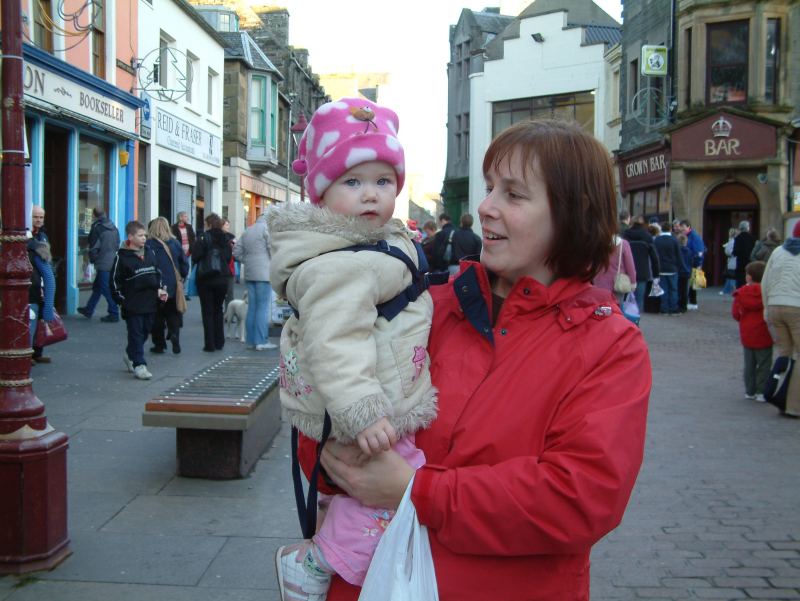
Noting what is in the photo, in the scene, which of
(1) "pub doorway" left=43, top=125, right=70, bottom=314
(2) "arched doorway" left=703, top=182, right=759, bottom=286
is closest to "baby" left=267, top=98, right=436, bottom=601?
(1) "pub doorway" left=43, top=125, right=70, bottom=314

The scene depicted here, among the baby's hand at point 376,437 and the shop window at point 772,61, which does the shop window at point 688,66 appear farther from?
the baby's hand at point 376,437

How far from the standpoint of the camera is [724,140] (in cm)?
2406

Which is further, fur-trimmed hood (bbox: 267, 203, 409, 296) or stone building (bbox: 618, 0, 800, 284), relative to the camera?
stone building (bbox: 618, 0, 800, 284)

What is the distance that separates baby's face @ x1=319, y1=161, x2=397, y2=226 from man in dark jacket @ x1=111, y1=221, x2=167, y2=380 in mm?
7716

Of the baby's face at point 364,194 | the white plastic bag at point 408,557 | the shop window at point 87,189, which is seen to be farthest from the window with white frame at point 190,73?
the white plastic bag at point 408,557

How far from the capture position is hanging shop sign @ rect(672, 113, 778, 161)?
23625 mm

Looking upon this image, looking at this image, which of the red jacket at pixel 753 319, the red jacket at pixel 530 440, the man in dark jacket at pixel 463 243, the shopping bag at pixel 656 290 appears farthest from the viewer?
the shopping bag at pixel 656 290

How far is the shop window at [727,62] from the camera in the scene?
24266 millimetres

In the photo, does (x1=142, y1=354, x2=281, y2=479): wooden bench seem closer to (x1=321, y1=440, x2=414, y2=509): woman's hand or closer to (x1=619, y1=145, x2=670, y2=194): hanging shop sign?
(x1=321, y1=440, x2=414, y2=509): woman's hand

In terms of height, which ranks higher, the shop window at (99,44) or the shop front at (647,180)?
the shop window at (99,44)

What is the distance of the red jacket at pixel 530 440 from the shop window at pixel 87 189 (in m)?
15.3

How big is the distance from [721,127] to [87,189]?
1779 cm

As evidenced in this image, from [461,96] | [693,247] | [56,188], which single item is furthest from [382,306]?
[461,96]

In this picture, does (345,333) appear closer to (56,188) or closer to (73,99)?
(73,99)
